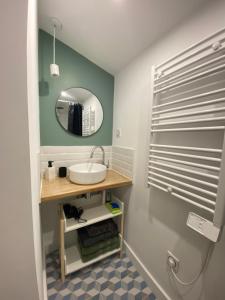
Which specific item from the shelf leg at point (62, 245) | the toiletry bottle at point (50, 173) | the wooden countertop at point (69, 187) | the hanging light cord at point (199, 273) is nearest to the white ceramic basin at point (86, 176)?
the wooden countertop at point (69, 187)

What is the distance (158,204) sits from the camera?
46.3 inches

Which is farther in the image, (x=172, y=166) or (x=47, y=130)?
(x=47, y=130)

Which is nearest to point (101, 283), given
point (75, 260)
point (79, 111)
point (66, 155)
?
point (75, 260)

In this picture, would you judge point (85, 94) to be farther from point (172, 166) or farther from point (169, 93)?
point (172, 166)

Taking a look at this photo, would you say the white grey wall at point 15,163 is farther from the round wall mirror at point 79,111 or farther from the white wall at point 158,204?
the round wall mirror at point 79,111

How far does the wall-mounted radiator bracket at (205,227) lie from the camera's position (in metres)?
0.69

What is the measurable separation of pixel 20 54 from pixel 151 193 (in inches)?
48.0

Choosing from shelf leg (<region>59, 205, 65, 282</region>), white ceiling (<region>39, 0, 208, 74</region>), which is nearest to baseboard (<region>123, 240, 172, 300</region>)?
shelf leg (<region>59, 205, 65, 282</region>)

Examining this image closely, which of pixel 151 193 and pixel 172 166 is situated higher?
pixel 172 166

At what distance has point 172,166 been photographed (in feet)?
3.17

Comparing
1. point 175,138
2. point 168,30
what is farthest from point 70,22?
point 175,138

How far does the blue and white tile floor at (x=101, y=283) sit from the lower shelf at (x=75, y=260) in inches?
3.7

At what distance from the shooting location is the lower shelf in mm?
1348

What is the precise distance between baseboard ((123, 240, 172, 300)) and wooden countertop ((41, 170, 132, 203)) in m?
0.75
